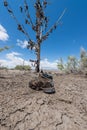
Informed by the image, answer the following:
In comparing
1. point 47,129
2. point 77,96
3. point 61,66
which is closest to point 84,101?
point 77,96

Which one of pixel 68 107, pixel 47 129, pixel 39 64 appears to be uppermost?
pixel 39 64

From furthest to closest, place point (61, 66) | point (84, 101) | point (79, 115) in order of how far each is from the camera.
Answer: point (61, 66), point (84, 101), point (79, 115)

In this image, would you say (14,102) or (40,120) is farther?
(14,102)

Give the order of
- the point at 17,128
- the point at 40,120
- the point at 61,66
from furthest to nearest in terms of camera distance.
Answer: the point at 61,66, the point at 40,120, the point at 17,128

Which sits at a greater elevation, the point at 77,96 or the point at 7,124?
the point at 77,96

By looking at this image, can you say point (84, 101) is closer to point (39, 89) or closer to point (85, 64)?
point (39, 89)

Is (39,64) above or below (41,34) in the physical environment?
below

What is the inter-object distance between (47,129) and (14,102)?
1.11 metres

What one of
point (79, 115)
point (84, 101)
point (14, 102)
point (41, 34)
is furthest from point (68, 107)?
point (41, 34)

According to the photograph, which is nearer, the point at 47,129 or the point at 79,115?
the point at 47,129

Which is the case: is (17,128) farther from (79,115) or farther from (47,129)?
(79,115)

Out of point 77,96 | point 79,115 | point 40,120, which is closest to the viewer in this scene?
point 40,120

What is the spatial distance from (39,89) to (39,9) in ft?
21.6

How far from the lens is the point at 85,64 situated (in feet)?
45.8
